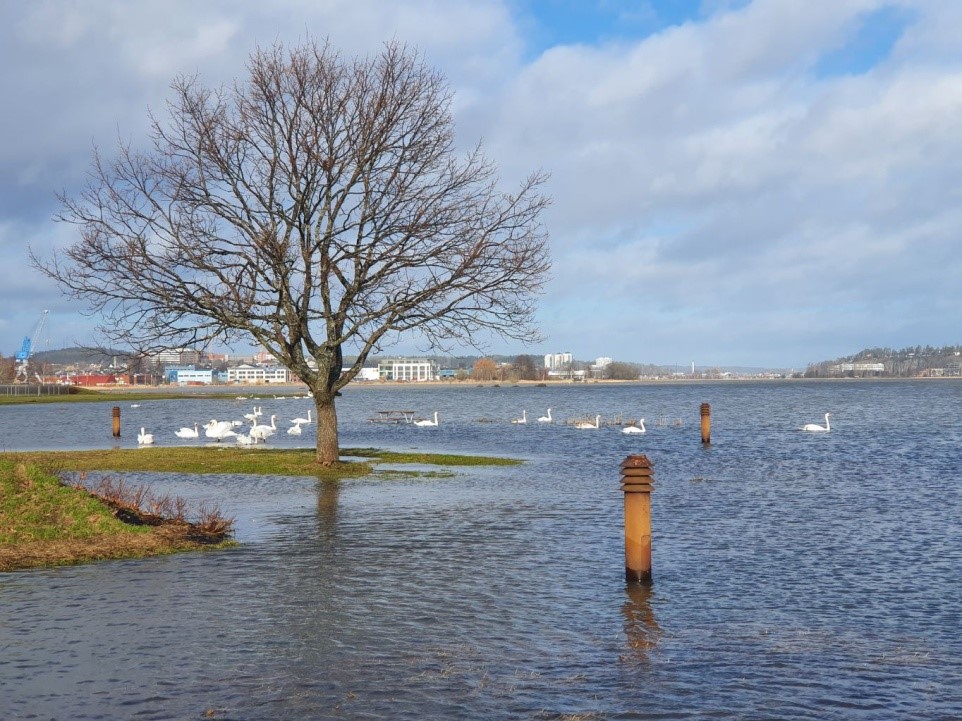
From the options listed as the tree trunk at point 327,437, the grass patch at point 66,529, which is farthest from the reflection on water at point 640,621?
the tree trunk at point 327,437

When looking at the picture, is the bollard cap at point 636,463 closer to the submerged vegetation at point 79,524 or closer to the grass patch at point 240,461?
the submerged vegetation at point 79,524

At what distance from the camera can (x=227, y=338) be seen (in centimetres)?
3031

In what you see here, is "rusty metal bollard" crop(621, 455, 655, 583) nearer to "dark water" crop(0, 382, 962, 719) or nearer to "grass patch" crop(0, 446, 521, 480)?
"dark water" crop(0, 382, 962, 719)

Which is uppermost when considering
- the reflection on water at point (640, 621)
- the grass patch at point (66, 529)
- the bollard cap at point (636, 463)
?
the bollard cap at point (636, 463)

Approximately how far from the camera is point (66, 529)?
16094 millimetres

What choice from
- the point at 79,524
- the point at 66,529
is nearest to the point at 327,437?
the point at 79,524

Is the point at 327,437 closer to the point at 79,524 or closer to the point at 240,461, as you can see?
the point at 240,461

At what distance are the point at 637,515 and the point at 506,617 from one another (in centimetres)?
244

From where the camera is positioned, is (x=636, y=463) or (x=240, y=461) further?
(x=240, y=461)

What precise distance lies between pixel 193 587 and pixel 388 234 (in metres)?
16.4

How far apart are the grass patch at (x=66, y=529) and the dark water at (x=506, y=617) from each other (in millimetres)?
643

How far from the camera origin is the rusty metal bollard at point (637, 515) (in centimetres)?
1337

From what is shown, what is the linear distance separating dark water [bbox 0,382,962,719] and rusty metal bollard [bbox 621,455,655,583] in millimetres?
336

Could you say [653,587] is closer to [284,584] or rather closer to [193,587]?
[284,584]
